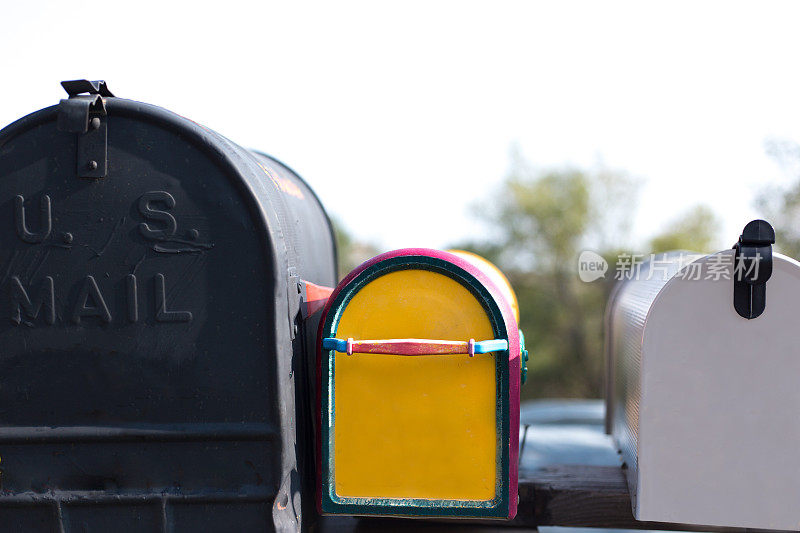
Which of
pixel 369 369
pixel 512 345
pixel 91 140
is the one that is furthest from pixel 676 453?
pixel 91 140

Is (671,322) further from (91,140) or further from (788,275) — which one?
(91,140)

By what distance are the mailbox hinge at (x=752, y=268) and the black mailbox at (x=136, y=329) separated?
129 centimetres

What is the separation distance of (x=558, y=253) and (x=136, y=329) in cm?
1957

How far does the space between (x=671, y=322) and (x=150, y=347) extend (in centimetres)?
151

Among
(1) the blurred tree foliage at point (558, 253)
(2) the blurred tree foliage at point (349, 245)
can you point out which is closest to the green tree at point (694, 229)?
(1) the blurred tree foliage at point (558, 253)

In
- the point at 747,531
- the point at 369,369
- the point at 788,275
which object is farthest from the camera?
the point at 747,531

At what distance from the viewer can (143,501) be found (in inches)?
75.4

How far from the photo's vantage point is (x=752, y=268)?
1.84 m

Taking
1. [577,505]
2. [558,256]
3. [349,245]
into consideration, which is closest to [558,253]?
[558,256]

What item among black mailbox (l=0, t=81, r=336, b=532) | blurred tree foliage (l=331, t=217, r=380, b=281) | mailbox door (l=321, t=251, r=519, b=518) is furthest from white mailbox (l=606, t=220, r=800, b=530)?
blurred tree foliage (l=331, t=217, r=380, b=281)

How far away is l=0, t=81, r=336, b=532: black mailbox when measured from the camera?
1885mm

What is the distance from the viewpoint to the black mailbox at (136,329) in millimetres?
1885

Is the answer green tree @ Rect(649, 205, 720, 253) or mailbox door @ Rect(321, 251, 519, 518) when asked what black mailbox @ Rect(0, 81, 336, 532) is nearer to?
mailbox door @ Rect(321, 251, 519, 518)

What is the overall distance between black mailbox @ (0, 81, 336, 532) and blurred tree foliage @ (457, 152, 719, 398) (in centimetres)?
1812
